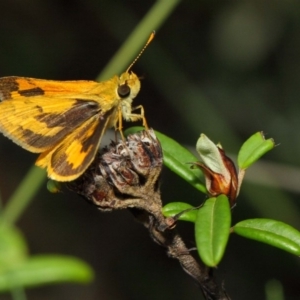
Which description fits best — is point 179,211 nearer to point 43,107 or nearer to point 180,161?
point 180,161

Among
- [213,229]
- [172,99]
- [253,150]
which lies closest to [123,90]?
[253,150]

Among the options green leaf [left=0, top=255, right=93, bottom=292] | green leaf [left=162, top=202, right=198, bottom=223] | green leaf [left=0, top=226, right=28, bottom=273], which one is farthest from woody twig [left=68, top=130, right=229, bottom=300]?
green leaf [left=0, top=226, right=28, bottom=273]

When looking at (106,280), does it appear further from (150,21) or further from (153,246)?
(150,21)

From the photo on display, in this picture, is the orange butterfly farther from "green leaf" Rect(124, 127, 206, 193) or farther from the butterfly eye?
"green leaf" Rect(124, 127, 206, 193)

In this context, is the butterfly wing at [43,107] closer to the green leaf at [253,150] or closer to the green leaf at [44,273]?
the green leaf at [253,150]

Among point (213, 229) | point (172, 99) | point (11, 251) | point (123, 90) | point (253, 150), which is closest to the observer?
point (11, 251)

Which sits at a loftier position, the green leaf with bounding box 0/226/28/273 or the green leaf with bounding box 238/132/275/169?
the green leaf with bounding box 238/132/275/169
